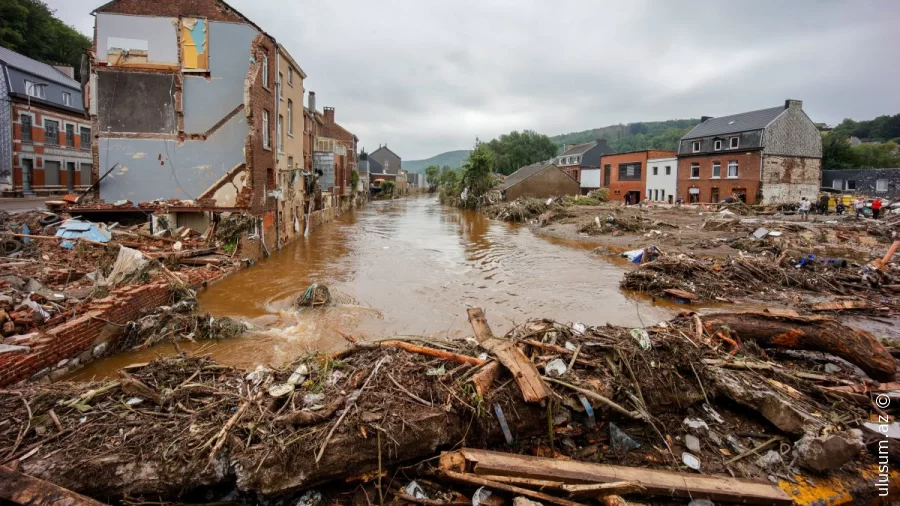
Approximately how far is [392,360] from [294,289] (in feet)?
30.8

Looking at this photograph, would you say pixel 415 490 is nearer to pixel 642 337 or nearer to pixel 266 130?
pixel 642 337

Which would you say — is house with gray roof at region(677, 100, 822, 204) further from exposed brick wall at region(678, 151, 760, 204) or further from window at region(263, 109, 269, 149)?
window at region(263, 109, 269, 149)

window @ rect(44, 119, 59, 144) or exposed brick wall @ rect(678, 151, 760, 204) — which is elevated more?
window @ rect(44, 119, 59, 144)

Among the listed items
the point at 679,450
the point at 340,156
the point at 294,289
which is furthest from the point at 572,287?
the point at 340,156

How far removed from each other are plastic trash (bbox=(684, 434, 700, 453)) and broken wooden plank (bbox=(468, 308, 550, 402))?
5.21 feet

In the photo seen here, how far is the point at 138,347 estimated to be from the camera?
8.34 metres

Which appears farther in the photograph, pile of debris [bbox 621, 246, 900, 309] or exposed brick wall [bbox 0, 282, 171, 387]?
pile of debris [bbox 621, 246, 900, 309]

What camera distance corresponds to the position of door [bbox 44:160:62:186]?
32338 mm

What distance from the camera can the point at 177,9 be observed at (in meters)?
17.9

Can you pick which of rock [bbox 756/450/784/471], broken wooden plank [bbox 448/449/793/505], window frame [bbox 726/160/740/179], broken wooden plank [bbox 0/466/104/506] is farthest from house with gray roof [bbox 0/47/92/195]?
window frame [bbox 726/160/740/179]

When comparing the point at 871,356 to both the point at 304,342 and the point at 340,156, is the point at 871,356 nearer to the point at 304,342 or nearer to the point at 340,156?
the point at 304,342

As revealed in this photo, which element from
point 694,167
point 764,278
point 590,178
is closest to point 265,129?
point 764,278

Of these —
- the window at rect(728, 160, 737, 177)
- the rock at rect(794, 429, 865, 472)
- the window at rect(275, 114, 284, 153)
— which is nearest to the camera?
the rock at rect(794, 429, 865, 472)

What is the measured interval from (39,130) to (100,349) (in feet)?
112
